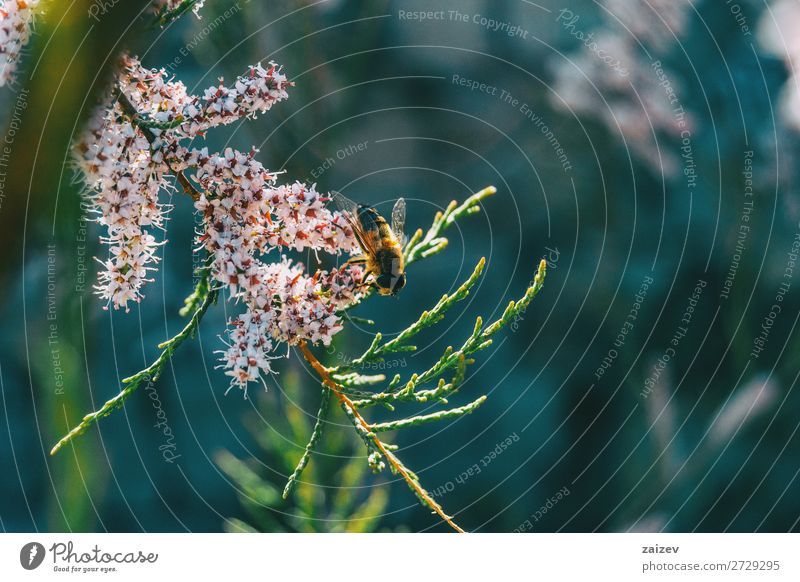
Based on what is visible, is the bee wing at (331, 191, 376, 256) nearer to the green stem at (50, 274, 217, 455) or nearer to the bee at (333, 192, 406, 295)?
the bee at (333, 192, 406, 295)

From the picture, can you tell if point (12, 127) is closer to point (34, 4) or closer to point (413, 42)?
point (34, 4)

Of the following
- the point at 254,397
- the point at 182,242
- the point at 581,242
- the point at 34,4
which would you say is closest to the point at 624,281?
the point at 581,242

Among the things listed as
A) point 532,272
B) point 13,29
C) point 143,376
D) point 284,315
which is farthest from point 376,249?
point 532,272

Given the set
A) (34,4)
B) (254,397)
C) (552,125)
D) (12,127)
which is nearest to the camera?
(12,127)

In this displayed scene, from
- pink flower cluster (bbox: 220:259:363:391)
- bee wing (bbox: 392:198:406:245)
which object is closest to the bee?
pink flower cluster (bbox: 220:259:363:391)

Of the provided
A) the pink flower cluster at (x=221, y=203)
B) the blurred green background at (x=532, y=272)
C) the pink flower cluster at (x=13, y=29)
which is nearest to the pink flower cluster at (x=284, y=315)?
the pink flower cluster at (x=221, y=203)

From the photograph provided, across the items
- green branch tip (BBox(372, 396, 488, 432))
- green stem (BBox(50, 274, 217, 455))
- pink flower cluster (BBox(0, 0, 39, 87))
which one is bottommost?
green branch tip (BBox(372, 396, 488, 432))

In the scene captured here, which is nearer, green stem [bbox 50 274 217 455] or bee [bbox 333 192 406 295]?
green stem [bbox 50 274 217 455]

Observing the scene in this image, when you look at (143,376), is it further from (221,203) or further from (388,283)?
(388,283)
